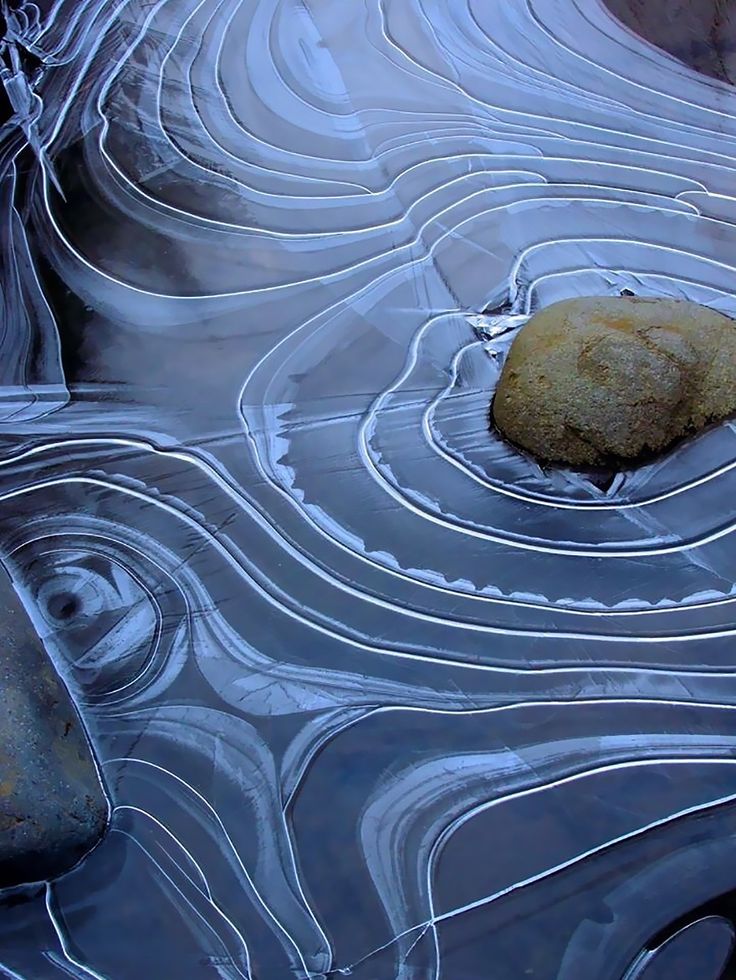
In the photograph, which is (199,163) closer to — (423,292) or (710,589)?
(423,292)

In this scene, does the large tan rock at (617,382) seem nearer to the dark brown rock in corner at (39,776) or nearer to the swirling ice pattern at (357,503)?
the swirling ice pattern at (357,503)

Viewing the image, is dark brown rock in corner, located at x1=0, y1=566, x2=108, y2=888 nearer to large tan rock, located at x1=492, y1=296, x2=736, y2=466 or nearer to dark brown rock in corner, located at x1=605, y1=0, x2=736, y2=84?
large tan rock, located at x1=492, y1=296, x2=736, y2=466

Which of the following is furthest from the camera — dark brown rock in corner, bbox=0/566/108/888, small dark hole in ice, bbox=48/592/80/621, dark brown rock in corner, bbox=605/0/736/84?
dark brown rock in corner, bbox=605/0/736/84

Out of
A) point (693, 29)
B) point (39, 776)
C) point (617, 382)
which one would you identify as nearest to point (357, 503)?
point (617, 382)

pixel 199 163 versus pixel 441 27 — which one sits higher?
pixel 441 27

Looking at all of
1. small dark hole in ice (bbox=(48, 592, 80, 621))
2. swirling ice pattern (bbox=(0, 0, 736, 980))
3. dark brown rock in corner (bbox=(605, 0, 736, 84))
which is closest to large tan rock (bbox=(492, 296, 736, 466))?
swirling ice pattern (bbox=(0, 0, 736, 980))

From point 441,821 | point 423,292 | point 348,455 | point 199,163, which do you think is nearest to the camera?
point 441,821

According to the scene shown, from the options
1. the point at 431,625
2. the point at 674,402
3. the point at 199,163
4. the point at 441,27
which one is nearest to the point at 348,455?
the point at 431,625
